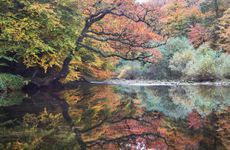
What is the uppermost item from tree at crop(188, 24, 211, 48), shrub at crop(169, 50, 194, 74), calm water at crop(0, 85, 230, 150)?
tree at crop(188, 24, 211, 48)

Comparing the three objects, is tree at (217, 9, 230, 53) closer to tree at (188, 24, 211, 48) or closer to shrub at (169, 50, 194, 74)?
tree at (188, 24, 211, 48)

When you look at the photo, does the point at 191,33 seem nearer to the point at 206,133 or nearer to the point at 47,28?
the point at 47,28

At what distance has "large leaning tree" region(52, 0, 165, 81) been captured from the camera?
14.1 metres

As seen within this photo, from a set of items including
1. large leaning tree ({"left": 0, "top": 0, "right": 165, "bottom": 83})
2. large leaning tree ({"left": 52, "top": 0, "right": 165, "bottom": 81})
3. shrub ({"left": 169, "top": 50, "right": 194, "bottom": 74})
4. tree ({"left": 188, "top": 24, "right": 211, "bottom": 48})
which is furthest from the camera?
tree ({"left": 188, "top": 24, "right": 211, "bottom": 48})

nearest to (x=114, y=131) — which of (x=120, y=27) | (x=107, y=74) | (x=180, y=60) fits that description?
(x=120, y=27)

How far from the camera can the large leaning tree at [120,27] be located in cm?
1410

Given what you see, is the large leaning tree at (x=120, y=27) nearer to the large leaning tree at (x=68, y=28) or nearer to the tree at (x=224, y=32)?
the large leaning tree at (x=68, y=28)

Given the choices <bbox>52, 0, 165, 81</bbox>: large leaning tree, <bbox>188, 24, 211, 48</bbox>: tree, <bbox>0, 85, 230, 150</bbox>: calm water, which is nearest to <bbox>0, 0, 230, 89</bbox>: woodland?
<bbox>52, 0, 165, 81</bbox>: large leaning tree

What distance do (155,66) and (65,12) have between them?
13.7m

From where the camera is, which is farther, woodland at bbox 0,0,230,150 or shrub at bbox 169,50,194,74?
shrub at bbox 169,50,194,74

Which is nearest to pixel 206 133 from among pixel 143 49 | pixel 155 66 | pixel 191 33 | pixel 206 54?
pixel 143 49

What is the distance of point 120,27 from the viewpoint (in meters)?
14.6

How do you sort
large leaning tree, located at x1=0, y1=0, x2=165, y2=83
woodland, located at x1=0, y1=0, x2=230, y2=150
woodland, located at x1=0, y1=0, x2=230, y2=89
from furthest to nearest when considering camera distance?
woodland, located at x1=0, y1=0, x2=230, y2=89, large leaning tree, located at x1=0, y1=0, x2=165, y2=83, woodland, located at x1=0, y1=0, x2=230, y2=150

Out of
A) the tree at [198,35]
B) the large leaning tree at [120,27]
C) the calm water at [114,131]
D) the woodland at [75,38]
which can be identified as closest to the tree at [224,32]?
the tree at [198,35]
